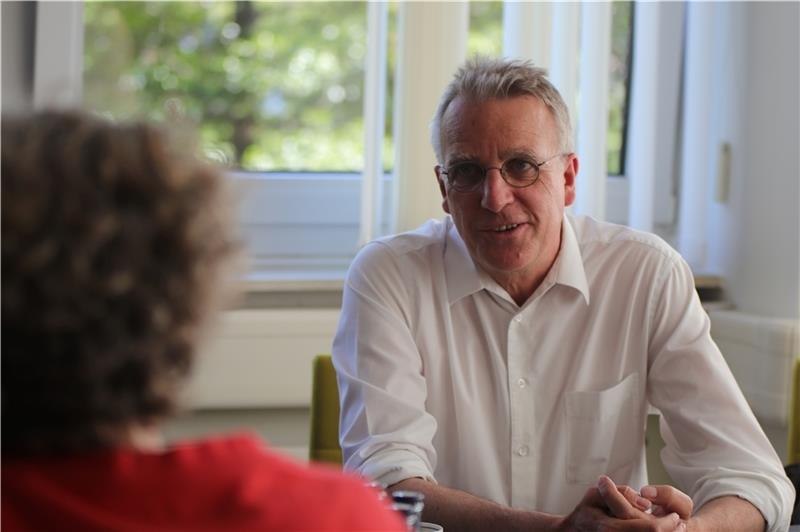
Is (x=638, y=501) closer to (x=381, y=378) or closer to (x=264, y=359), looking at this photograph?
(x=381, y=378)

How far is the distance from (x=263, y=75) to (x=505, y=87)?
1.17 m

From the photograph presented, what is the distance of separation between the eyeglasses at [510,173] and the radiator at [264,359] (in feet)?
2.65

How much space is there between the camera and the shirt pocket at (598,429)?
1.95 m

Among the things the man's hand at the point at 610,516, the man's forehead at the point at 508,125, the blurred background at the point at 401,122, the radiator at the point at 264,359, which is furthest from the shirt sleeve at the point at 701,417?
the radiator at the point at 264,359

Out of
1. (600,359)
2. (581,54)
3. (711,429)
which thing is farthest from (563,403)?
(581,54)

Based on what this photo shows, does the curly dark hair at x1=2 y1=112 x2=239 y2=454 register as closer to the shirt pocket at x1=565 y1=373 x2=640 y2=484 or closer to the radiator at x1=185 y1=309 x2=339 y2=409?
the shirt pocket at x1=565 y1=373 x2=640 y2=484

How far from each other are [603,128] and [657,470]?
861mm

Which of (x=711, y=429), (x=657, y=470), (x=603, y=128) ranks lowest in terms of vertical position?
(x=657, y=470)

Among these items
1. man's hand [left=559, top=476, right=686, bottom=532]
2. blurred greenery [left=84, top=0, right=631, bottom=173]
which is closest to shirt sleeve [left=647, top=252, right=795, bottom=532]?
man's hand [left=559, top=476, right=686, bottom=532]

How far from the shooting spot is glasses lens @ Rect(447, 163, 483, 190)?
6.44ft

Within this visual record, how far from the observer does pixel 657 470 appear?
2.74 meters

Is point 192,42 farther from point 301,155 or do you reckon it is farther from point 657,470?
point 657,470

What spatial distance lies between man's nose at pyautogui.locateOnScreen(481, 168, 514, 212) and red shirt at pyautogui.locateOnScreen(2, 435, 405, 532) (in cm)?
118

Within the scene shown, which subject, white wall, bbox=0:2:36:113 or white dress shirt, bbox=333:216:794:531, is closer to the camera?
white dress shirt, bbox=333:216:794:531
